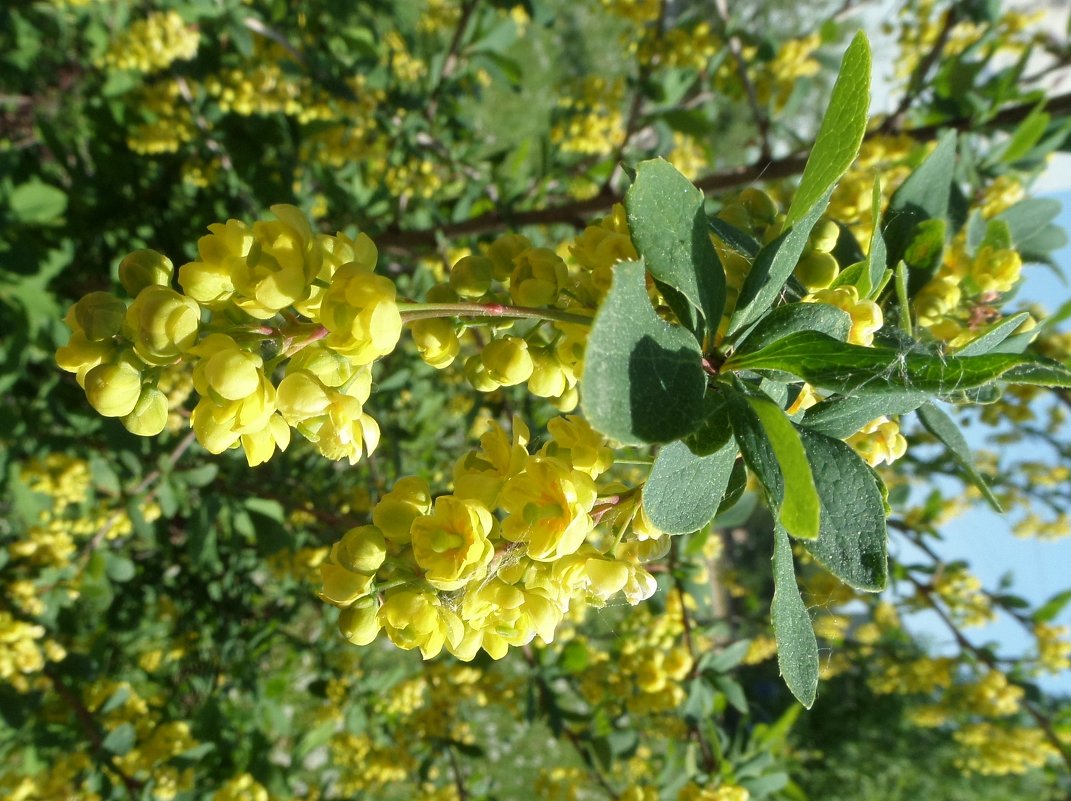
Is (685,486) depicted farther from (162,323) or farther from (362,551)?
(162,323)

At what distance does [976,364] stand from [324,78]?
2857 millimetres

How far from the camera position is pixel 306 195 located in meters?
3.47

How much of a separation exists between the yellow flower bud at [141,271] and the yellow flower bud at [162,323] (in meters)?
0.10

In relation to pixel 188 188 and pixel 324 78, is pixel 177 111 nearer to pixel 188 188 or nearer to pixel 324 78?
pixel 188 188

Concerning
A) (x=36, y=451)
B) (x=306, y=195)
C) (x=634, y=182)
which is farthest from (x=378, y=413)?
(x=634, y=182)

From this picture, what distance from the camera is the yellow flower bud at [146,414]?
0.90 metres

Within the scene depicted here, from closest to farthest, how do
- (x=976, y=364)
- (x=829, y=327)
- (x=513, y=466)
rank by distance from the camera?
(x=976, y=364), (x=829, y=327), (x=513, y=466)

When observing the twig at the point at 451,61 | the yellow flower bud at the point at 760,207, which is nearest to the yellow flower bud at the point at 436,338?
the yellow flower bud at the point at 760,207

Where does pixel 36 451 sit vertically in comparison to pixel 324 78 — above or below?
below

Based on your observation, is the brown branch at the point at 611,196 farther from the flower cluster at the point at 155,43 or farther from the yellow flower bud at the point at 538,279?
the yellow flower bud at the point at 538,279

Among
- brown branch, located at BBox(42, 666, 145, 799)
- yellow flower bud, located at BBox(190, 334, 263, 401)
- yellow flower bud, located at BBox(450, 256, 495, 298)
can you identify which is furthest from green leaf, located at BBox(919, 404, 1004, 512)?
brown branch, located at BBox(42, 666, 145, 799)

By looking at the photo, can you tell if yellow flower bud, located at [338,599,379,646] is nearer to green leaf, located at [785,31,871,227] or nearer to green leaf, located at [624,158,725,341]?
green leaf, located at [624,158,725,341]

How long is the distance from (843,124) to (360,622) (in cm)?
83

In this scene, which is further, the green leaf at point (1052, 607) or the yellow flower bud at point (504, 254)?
the green leaf at point (1052, 607)
